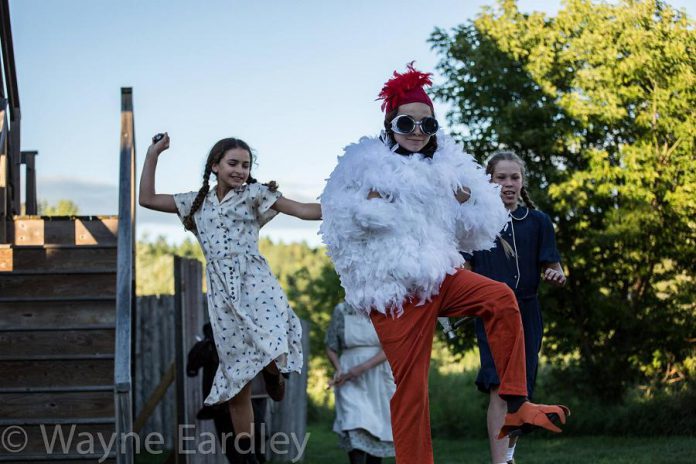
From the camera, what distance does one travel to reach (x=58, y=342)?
739 cm

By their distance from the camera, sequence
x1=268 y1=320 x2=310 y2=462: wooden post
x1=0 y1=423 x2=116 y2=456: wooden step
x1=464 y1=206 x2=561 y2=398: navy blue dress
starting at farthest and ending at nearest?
x1=268 y1=320 x2=310 y2=462: wooden post → x1=0 y1=423 x2=116 y2=456: wooden step → x1=464 y1=206 x2=561 y2=398: navy blue dress

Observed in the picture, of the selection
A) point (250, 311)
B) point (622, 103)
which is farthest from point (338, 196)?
point (622, 103)

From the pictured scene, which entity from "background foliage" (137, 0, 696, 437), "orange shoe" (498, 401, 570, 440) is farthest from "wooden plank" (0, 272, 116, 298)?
"background foliage" (137, 0, 696, 437)

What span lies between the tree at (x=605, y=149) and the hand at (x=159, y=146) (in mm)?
8348

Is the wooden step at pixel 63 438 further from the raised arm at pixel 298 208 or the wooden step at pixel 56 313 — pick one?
the raised arm at pixel 298 208

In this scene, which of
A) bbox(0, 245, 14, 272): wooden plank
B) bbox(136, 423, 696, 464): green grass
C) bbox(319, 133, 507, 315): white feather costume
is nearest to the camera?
bbox(319, 133, 507, 315): white feather costume

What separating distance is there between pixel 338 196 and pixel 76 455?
10.1 ft

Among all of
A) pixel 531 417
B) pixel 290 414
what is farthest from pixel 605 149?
pixel 531 417

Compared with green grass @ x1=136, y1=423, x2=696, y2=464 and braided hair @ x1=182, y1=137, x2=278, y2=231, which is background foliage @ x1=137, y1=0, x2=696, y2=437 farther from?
braided hair @ x1=182, y1=137, x2=278, y2=231

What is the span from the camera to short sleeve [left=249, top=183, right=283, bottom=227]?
19.3ft

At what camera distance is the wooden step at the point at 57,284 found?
768cm

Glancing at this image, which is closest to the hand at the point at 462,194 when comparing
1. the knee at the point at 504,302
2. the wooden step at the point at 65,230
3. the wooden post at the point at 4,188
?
the knee at the point at 504,302

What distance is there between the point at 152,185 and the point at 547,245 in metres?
2.44

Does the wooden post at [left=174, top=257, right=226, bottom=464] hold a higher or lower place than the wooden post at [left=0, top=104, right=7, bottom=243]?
lower
